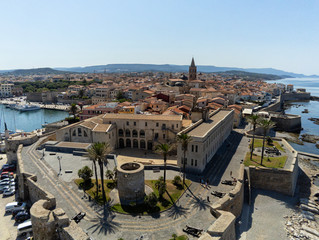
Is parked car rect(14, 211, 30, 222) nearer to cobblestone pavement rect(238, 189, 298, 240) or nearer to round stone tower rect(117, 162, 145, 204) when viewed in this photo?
round stone tower rect(117, 162, 145, 204)

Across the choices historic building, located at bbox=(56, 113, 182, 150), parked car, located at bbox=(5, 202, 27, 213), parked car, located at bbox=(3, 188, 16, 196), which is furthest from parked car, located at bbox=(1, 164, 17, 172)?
parked car, located at bbox=(5, 202, 27, 213)

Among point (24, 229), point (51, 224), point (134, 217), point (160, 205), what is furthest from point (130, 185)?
point (24, 229)

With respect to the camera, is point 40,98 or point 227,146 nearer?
point 227,146

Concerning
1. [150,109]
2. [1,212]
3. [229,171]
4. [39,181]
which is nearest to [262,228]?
[229,171]

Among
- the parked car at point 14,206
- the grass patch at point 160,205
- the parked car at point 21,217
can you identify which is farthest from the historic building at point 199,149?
the parked car at point 14,206

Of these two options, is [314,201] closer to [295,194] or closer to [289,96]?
[295,194]

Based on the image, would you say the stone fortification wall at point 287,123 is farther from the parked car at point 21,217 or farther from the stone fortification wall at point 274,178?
the parked car at point 21,217
